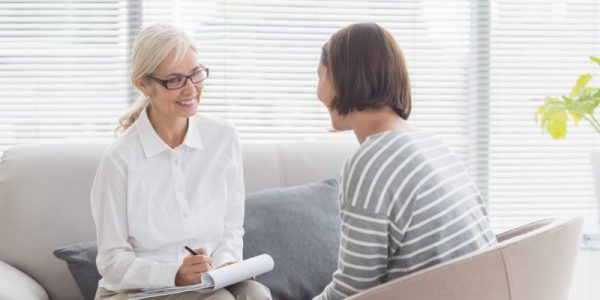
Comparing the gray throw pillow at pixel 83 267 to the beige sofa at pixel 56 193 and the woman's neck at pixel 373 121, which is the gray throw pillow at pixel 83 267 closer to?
the beige sofa at pixel 56 193

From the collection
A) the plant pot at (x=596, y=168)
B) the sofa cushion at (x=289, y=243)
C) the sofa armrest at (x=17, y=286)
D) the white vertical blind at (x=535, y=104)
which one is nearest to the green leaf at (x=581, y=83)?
the plant pot at (x=596, y=168)

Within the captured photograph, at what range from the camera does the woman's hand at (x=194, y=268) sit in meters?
1.91

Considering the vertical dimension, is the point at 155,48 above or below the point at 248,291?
above

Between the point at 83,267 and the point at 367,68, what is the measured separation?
1200 mm

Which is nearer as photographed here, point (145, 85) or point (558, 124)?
point (145, 85)

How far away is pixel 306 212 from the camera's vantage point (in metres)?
2.45

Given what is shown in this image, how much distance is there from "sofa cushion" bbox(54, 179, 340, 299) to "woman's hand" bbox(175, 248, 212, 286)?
1.39 feet

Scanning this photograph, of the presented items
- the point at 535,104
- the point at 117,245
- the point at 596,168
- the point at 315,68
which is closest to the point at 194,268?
the point at 117,245

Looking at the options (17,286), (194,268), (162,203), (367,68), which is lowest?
(17,286)

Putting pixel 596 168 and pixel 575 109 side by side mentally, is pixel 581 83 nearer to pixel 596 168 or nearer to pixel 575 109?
pixel 575 109

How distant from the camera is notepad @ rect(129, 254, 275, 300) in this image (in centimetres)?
179

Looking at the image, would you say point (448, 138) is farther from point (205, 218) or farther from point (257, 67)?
point (205, 218)

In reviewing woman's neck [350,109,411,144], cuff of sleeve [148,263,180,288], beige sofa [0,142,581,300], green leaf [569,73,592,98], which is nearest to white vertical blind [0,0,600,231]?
beige sofa [0,142,581,300]

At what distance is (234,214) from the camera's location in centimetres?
226
